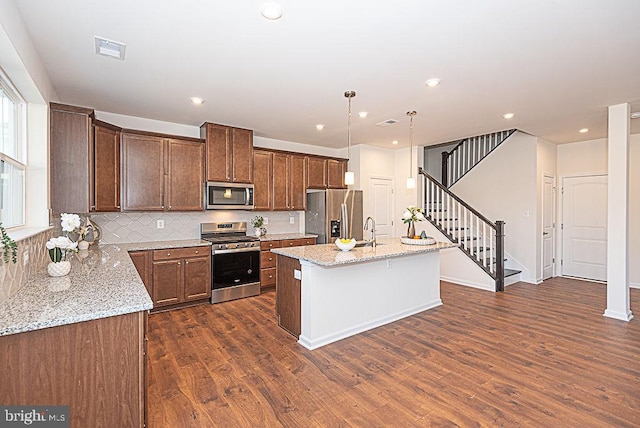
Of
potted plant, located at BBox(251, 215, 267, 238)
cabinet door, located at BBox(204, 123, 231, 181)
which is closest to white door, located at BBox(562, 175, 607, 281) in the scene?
potted plant, located at BBox(251, 215, 267, 238)

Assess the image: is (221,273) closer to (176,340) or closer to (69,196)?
(176,340)

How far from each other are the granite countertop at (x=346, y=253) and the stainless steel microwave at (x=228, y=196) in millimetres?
1696

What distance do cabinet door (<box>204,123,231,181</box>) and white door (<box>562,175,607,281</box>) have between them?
6268mm

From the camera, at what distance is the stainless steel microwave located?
15.9ft

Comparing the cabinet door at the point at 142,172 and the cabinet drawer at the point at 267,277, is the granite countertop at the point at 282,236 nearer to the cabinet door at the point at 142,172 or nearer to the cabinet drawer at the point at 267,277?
the cabinet drawer at the point at 267,277

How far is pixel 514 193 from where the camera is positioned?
611cm

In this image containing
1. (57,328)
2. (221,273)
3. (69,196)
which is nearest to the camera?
(57,328)

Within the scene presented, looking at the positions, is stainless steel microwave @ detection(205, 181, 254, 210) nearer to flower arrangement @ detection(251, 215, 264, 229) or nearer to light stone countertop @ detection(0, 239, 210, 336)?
flower arrangement @ detection(251, 215, 264, 229)

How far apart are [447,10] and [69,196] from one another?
3726mm

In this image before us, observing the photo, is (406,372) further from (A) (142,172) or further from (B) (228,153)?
(A) (142,172)

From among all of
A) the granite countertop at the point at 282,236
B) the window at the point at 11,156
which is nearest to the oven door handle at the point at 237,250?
the granite countertop at the point at 282,236

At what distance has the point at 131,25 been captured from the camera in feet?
7.44

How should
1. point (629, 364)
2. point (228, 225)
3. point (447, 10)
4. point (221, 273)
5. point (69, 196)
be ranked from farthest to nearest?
point (228, 225) → point (221, 273) → point (69, 196) → point (629, 364) → point (447, 10)

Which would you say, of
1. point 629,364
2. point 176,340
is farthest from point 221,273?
point 629,364
